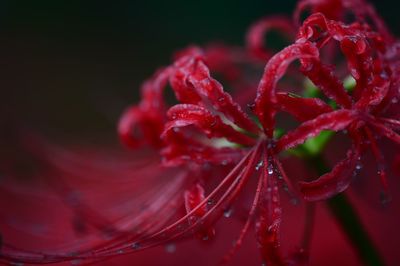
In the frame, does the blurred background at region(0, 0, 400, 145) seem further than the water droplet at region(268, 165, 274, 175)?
Yes

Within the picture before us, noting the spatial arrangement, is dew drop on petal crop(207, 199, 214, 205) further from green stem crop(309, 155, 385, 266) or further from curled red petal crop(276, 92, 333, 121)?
green stem crop(309, 155, 385, 266)

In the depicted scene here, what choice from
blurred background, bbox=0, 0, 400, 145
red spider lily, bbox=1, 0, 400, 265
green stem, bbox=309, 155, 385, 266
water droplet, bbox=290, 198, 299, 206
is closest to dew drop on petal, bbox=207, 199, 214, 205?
red spider lily, bbox=1, 0, 400, 265

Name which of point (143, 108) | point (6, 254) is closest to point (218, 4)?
point (143, 108)

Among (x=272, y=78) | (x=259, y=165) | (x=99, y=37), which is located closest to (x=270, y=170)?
(x=259, y=165)

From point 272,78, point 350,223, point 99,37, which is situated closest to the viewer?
point 272,78

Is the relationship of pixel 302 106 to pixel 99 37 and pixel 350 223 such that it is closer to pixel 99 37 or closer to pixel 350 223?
pixel 350 223

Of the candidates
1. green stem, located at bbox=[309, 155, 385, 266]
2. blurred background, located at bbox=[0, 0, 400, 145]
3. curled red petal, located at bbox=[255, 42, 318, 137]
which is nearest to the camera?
curled red petal, located at bbox=[255, 42, 318, 137]

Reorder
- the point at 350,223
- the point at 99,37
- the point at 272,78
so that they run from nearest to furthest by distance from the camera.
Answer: the point at 272,78 → the point at 350,223 → the point at 99,37
